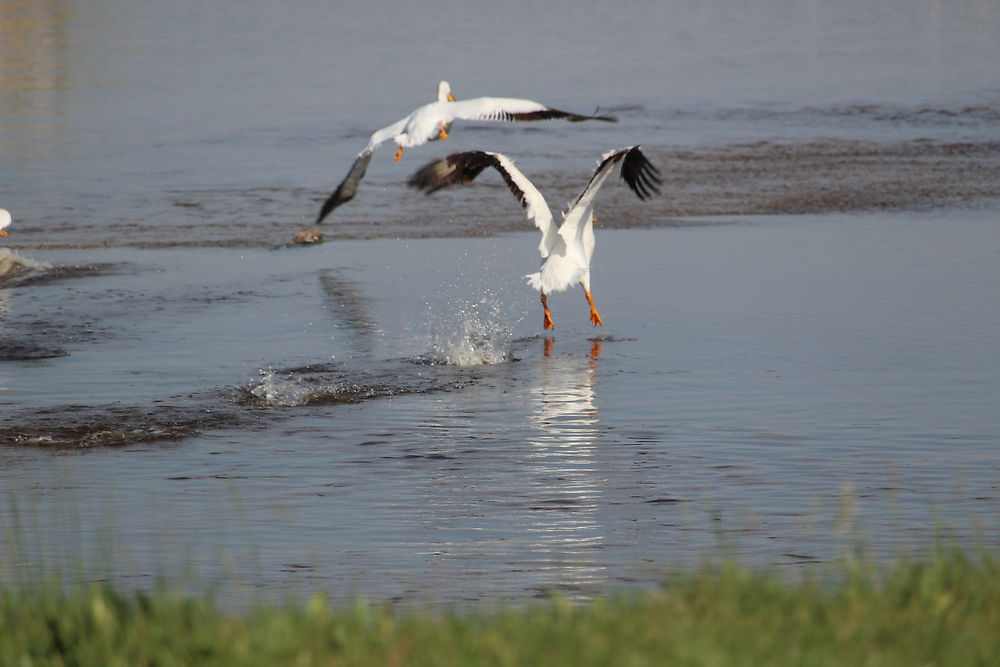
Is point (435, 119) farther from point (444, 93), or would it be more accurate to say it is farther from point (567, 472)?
point (567, 472)

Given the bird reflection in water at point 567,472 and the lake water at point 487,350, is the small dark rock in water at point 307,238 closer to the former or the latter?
the lake water at point 487,350

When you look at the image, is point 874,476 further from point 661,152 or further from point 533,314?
point 661,152

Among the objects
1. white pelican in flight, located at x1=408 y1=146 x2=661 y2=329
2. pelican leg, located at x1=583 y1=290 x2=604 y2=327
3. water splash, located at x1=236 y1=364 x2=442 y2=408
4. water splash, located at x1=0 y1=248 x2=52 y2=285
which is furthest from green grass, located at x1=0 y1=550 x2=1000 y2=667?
water splash, located at x1=0 y1=248 x2=52 y2=285

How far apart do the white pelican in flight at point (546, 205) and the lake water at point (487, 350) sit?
42 cm

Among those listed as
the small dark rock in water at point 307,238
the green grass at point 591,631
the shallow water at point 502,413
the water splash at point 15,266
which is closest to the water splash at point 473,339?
the shallow water at point 502,413

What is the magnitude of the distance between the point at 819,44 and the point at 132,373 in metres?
29.5

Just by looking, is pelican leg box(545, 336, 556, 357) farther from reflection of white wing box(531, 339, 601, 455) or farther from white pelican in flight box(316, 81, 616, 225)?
white pelican in flight box(316, 81, 616, 225)

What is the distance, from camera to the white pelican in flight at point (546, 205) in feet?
35.9

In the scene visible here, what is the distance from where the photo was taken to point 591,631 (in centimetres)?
365

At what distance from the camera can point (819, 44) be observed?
3728cm

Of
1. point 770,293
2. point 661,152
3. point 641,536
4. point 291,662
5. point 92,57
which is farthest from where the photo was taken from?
point 92,57

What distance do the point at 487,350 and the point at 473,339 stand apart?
0.51ft

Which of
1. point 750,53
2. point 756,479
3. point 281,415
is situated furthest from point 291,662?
point 750,53

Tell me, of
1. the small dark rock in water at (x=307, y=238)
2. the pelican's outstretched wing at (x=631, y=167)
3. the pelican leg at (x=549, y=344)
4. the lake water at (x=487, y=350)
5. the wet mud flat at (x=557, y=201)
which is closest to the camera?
the lake water at (x=487, y=350)
